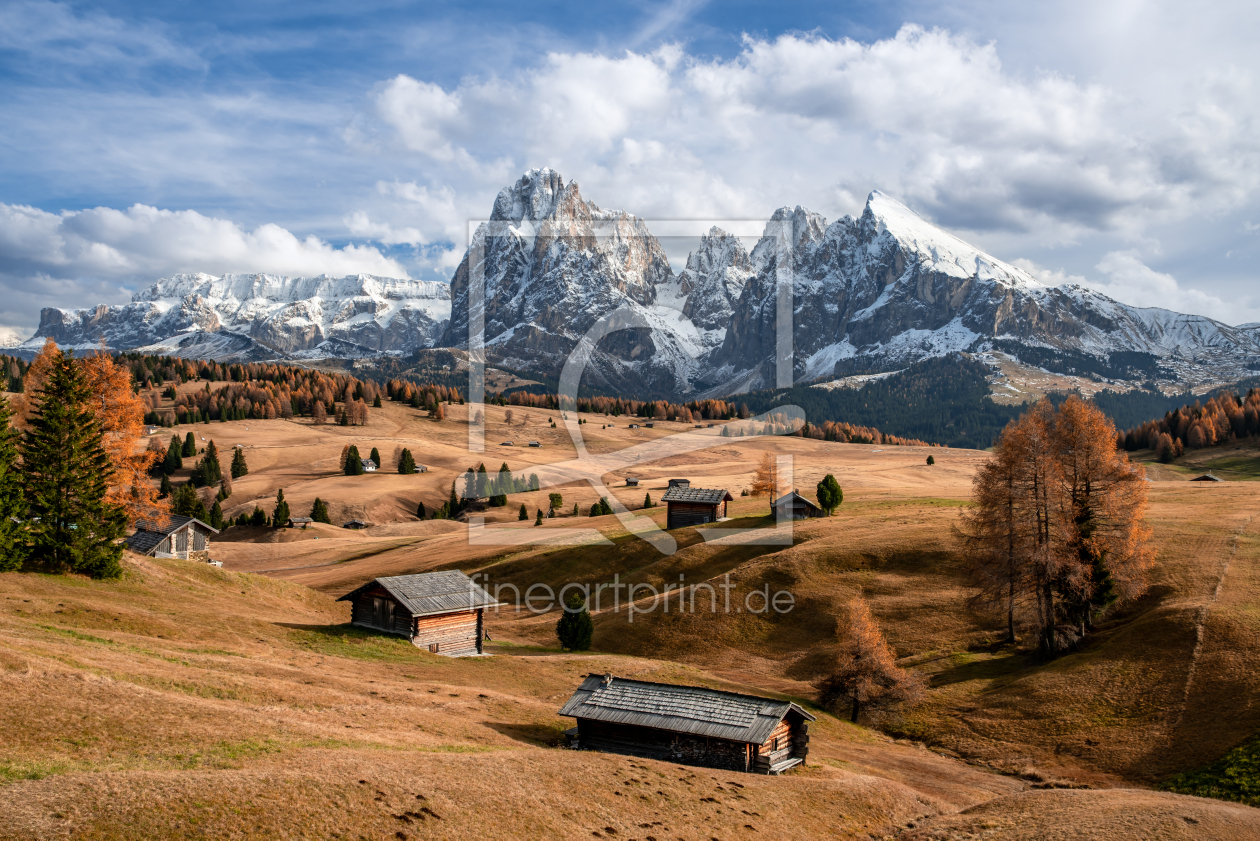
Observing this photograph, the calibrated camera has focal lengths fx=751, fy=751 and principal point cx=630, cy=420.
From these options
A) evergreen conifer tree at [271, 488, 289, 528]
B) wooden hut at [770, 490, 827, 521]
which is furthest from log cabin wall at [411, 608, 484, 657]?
evergreen conifer tree at [271, 488, 289, 528]

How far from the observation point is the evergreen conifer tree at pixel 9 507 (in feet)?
120

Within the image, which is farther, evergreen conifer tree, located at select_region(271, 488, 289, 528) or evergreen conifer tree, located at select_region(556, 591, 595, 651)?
evergreen conifer tree, located at select_region(271, 488, 289, 528)

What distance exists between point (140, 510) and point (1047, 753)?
50.8 meters

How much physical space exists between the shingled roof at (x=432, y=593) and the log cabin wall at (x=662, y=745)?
17000 mm

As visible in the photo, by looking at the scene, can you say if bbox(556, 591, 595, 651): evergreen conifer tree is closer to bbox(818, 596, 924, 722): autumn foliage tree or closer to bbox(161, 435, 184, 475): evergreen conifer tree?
bbox(818, 596, 924, 722): autumn foliage tree

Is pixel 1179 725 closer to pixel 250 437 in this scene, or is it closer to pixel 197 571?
pixel 197 571

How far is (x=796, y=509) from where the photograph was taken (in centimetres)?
7712

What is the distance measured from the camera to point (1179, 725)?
32.3m

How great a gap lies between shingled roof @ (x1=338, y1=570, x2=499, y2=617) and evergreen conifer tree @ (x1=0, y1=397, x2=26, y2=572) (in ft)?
53.7

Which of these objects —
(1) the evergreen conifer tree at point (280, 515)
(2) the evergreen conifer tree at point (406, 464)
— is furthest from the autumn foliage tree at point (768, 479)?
(2) the evergreen conifer tree at point (406, 464)

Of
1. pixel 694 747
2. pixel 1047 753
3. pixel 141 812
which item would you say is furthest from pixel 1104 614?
pixel 141 812

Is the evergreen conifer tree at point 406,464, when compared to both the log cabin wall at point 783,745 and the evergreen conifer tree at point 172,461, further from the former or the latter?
the log cabin wall at point 783,745

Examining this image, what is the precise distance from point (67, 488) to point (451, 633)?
22237 mm

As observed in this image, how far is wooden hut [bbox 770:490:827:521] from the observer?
76500mm
